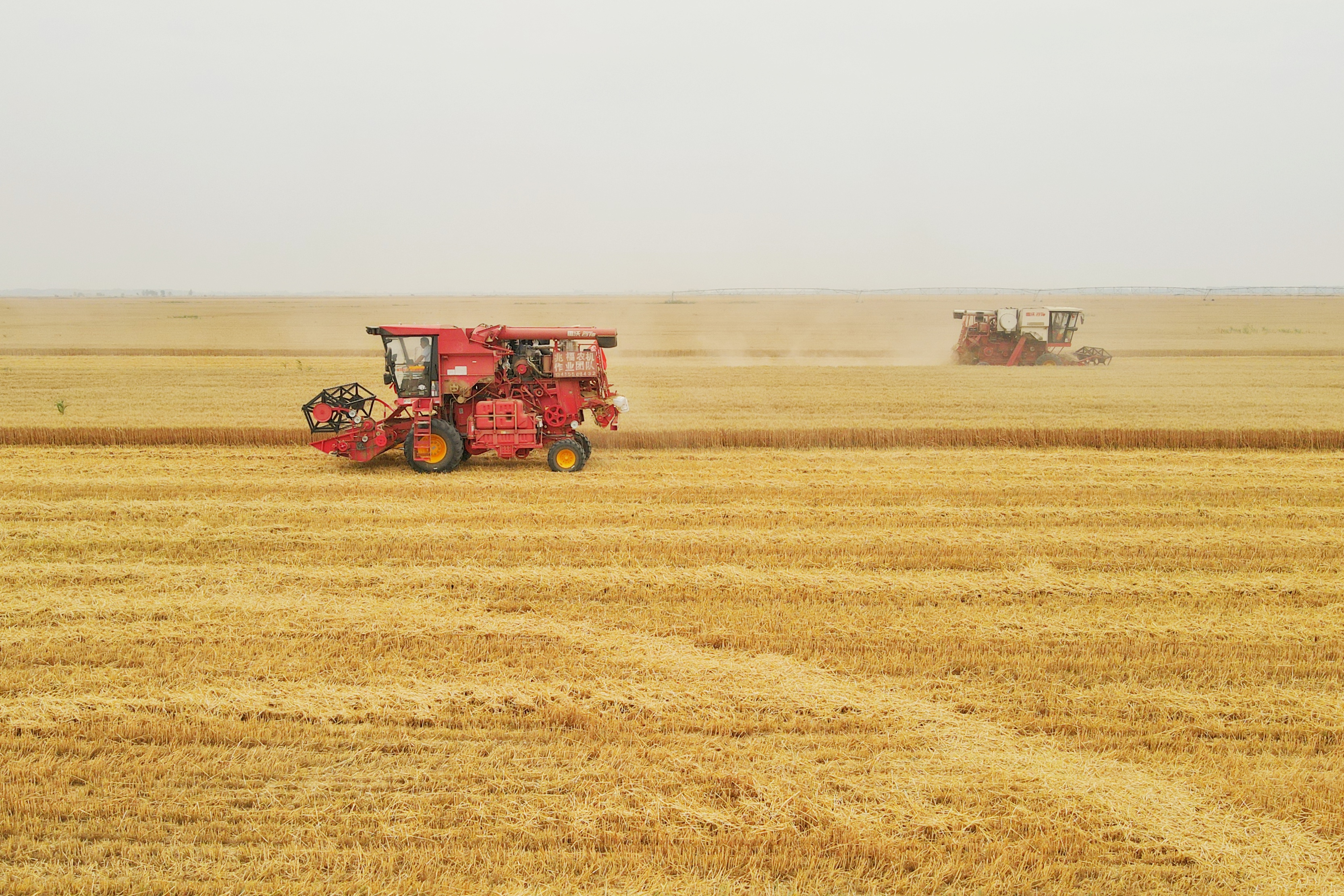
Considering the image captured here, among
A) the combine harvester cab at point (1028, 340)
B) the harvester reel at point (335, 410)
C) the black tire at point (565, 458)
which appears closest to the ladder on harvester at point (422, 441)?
the harvester reel at point (335, 410)

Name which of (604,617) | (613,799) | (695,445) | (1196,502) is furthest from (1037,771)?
(695,445)

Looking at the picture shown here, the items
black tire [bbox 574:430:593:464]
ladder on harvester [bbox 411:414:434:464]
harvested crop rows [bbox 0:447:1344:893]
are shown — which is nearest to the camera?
harvested crop rows [bbox 0:447:1344:893]

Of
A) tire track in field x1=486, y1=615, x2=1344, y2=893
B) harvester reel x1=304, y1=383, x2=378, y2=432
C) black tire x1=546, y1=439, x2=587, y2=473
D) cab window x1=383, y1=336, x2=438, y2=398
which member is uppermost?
cab window x1=383, y1=336, x2=438, y2=398

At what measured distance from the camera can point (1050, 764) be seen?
5.16 metres

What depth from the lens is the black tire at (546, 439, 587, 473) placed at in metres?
13.1

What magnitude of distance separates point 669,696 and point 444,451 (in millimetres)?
7918

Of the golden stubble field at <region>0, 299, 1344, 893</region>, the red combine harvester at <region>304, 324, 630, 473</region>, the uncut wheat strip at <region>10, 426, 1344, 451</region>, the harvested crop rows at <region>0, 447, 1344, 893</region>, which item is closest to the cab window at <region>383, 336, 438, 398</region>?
the red combine harvester at <region>304, 324, 630, 473</region>

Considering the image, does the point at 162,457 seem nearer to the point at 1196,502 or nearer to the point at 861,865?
the point at 861,865

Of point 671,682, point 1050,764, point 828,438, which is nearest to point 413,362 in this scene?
point 828,438

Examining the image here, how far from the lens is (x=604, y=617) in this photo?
24.2 ft

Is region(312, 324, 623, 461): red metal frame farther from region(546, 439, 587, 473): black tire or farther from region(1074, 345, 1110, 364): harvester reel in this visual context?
region(1074, 345, 1110, 364): harvester reel

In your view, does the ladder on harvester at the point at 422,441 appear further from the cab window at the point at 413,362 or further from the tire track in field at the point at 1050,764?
the tire track in field at the point at 1050,764

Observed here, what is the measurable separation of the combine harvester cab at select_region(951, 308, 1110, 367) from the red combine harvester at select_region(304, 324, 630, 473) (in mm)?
20024

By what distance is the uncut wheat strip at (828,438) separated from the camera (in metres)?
14.9
